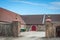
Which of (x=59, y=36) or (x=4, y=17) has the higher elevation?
(x=4, y=17)

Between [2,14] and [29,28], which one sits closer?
[2,14]

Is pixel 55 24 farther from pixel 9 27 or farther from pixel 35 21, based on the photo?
pixel 35 21

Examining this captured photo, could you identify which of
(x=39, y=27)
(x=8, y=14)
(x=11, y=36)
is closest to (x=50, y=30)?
(x=11, y=36)

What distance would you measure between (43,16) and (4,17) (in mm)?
18417

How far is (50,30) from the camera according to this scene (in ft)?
72.2

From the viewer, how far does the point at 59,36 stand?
22.2 metres

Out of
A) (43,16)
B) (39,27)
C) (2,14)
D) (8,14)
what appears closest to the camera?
(2,14)

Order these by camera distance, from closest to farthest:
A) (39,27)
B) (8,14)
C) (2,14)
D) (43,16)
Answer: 1. (2,14)
2. (8,14)
3. (39,27)
4. (43,16)

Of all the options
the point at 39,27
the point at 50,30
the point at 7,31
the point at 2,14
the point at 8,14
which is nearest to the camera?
the point at 50,30

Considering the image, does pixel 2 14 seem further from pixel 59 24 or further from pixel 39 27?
pixel 59 24

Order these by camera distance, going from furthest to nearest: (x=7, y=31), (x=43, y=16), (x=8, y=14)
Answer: (x=43, y=16)
(x=8, y=14)
(x=7, y=31)

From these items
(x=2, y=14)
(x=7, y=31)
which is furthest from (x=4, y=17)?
(x=7, y=31)

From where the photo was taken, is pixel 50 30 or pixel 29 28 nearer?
pixel 50 30

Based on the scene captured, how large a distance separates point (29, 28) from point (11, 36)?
91.2ft
